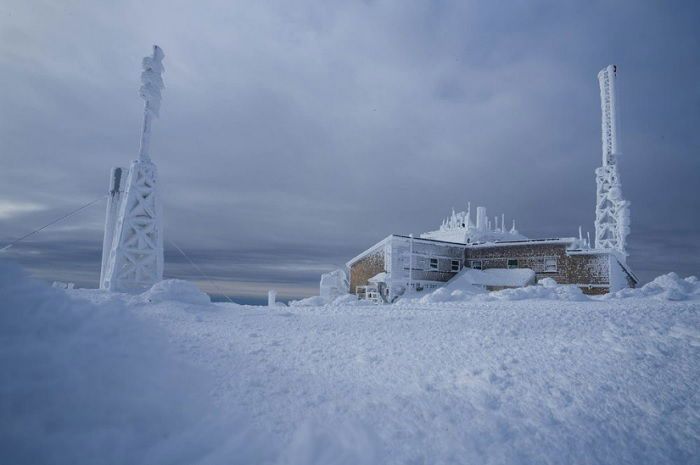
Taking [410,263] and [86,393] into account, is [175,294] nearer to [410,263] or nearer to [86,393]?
[86,393]

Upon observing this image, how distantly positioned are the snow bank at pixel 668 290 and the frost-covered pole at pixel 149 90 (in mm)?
22022

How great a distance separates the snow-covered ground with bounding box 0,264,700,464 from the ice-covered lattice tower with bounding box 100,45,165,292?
884 centimetres

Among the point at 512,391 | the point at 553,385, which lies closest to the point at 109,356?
the point at 512,391

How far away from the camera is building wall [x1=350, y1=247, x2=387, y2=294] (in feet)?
109

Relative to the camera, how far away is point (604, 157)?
37781 millimetres

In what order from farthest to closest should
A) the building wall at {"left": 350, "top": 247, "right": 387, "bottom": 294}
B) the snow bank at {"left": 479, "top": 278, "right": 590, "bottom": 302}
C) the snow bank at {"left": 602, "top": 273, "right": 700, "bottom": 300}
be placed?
the building wall at {"left": 350, "top": 247, "right": 387, "bottom": 294}, the snow bank at {"left": 479, "top": 278, "right": 590, "bottom": 302}, the snow bank at {"left": 602, "top": 273, "right": 700, "bottom": 300}

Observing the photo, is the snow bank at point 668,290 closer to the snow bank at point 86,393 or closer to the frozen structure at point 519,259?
the frozen structure at point 519,259

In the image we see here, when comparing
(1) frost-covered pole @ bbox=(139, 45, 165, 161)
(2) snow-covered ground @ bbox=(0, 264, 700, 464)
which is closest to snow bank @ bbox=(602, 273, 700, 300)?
(2) snow-covered ground @ bbox=(0, 264, 700, 464)

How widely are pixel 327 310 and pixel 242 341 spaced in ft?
22.8

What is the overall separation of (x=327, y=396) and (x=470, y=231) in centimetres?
4238

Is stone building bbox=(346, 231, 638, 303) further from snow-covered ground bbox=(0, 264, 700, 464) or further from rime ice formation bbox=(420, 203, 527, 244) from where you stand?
snow-covered ground bbox=(0, 264, 700, 464)

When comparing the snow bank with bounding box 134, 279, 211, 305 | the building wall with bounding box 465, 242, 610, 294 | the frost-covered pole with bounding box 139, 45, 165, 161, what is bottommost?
the snow bank with bounding box 134, 279, 211, 305

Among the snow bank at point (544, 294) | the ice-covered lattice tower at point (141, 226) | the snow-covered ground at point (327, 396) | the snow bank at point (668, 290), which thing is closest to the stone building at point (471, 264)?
the snow bank at point (668, 290)

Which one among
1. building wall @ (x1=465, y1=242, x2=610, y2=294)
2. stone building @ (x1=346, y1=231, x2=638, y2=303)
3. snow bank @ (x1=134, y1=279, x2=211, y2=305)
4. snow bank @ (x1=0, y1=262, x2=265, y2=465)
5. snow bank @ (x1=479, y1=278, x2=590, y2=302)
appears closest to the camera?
snow bank @ (x1=0, y1=262, x2=265, y2=465)
